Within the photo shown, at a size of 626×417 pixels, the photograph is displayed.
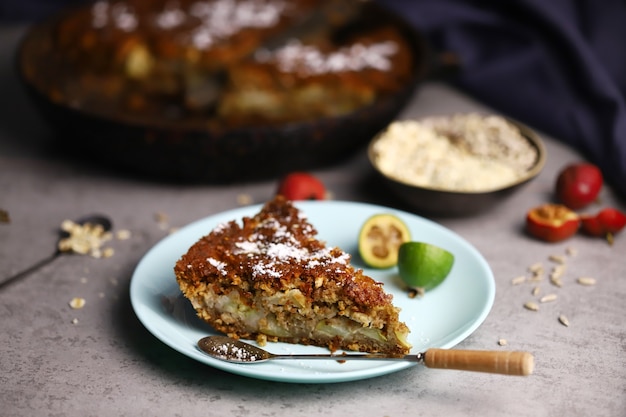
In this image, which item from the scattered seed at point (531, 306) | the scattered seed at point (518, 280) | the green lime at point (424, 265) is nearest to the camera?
the green lime at point (424, 265)

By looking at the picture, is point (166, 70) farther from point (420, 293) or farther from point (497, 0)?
point (420, 293)

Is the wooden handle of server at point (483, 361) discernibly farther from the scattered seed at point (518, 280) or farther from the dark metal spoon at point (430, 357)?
the scattered seed at point (518, 280)

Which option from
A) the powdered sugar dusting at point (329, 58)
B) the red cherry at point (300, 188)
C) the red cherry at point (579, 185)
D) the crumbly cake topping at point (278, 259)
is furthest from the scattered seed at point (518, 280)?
the powdered sugar dusting at point (329, 58)

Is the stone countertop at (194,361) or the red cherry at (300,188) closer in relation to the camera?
the stone countertop at (194,361)

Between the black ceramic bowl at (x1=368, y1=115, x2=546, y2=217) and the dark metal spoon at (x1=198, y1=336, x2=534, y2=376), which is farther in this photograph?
the black ceramic bowl at (x1=368, y1=115, x2=546, y2=217)

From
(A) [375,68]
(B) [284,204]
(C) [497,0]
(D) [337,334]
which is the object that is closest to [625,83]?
(C) [497,0]

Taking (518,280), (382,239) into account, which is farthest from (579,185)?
(382,239)

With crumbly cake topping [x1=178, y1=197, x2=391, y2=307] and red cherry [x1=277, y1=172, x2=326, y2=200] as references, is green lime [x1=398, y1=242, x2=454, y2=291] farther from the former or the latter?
red cherry [x1=277, y1=172, x2=326, y2=200]

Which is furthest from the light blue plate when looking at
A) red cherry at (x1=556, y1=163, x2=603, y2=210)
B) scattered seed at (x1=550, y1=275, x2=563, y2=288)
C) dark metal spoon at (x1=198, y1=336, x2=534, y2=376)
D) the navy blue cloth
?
the navy blue cloth
